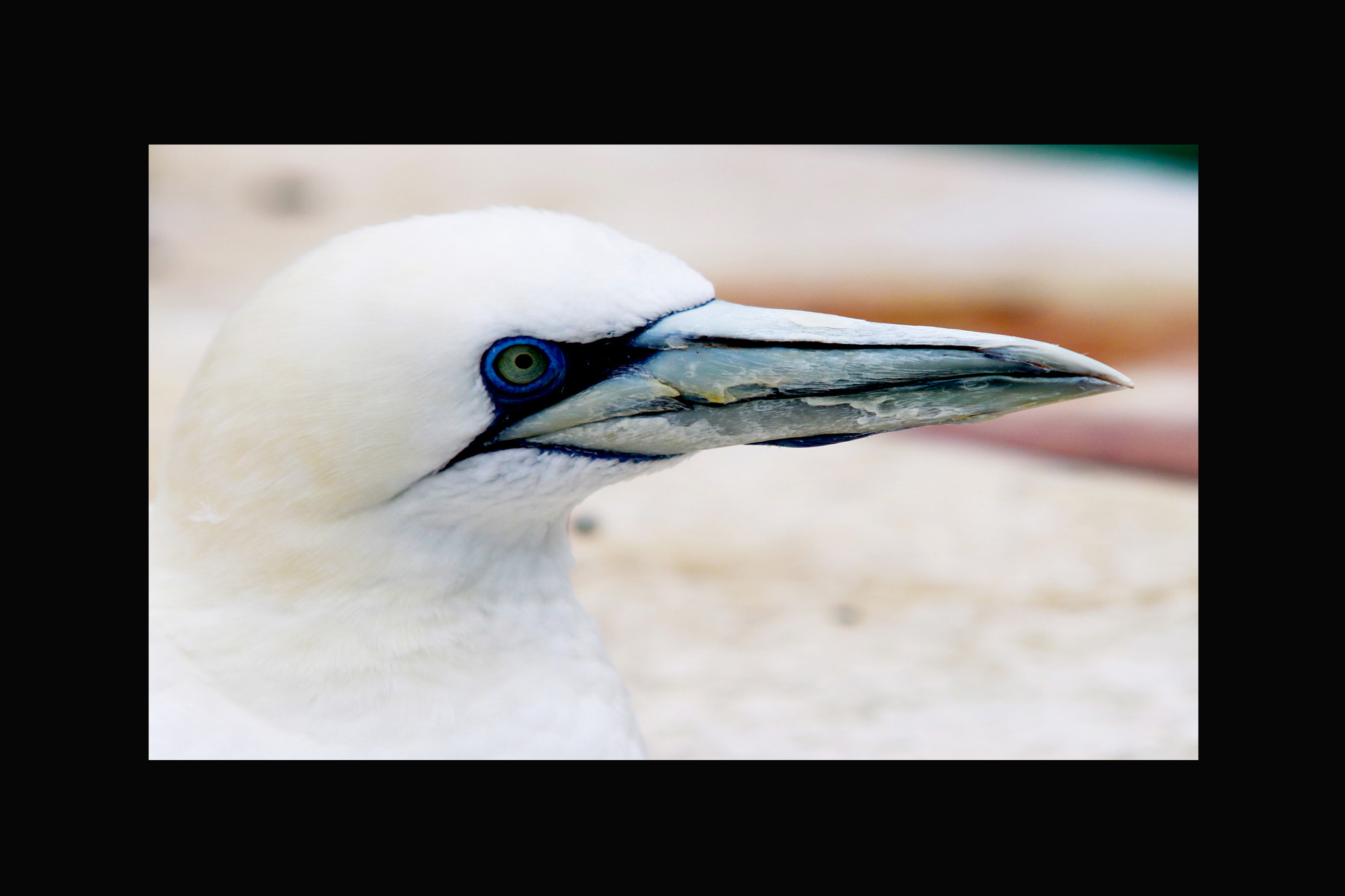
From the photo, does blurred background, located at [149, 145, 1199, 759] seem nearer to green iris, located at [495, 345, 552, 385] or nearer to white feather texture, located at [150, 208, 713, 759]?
white feather texture, located at [150, 208, 713, 759]

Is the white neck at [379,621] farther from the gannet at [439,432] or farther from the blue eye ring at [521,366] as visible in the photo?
the blue eye ring at [521,366]

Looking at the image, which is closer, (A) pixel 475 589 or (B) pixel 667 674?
(A) pixel 475 589

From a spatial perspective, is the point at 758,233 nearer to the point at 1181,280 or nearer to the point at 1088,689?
the point at 1181,280

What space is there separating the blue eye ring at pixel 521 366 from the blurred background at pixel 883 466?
6.51ft

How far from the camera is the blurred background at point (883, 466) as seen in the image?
13.0ft

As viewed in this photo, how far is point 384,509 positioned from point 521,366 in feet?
1.11

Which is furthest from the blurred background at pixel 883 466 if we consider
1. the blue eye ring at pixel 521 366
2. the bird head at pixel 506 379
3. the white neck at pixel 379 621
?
the blue eye ring at pixel 521 366

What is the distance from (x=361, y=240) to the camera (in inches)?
75.8

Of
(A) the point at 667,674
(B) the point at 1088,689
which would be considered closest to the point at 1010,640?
(B) the point at 1088,689

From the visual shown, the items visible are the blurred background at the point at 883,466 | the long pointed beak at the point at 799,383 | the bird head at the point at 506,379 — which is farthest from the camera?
the blurred background at the point at 883,466

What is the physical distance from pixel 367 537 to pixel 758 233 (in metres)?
5.74

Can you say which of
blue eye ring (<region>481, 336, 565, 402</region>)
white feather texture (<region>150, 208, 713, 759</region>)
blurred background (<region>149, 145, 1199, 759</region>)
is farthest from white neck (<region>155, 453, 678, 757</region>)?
blurred background (<region>149, 145, 1199, 759</region>)

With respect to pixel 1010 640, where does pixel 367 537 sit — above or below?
above

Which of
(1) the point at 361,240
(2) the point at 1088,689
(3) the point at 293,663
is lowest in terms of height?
(2) the point at 1088,689
